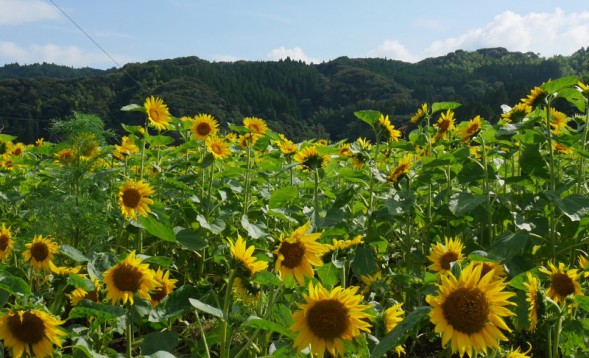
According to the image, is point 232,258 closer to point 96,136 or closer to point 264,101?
point 96,136

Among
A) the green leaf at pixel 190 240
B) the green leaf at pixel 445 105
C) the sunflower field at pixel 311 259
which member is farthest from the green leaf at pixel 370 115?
the green leaf at pixel 190 240

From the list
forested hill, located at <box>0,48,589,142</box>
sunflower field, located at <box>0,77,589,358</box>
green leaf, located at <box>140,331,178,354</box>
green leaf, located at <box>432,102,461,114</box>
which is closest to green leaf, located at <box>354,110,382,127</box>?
sunflower field, located at <box>0,77,589,358</box>

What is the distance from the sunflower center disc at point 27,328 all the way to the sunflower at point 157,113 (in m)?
1.97

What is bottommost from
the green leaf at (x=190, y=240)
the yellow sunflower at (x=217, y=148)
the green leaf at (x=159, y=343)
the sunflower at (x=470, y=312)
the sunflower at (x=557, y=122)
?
the green leaf at (x=159, y=343)

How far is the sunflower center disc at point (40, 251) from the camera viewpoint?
212 cm

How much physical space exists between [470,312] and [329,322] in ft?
1.08

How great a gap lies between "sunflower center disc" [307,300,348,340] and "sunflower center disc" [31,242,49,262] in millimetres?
Result: 1269

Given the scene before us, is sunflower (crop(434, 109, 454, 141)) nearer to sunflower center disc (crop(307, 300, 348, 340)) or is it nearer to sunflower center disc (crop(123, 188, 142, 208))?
sunflower center disc (crop(123, 188, 142, 208))

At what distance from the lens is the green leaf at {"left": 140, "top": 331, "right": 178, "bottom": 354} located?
165cm

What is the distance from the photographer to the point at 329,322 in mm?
1329

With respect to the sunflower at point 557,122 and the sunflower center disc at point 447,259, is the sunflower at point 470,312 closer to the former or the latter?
the sunflower center disc at point 447,259

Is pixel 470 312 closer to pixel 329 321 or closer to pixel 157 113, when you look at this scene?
pixel 329 321

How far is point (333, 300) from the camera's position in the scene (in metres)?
1.35

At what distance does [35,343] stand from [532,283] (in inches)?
53.2
